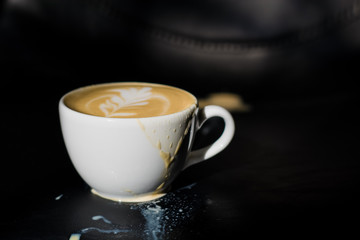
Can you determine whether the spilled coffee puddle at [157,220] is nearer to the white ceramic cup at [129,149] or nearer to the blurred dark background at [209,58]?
the white ceramic cup at [129,149]

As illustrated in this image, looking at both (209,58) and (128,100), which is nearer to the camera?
(128,100)

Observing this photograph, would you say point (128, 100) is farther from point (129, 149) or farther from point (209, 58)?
point (209, 58)

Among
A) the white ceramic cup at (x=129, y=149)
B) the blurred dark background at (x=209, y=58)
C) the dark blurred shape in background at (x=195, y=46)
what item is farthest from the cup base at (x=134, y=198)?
the dark blurred shape in background at (x=195, y=46)

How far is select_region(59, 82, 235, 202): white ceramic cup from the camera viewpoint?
380mm

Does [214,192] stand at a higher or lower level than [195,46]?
lower

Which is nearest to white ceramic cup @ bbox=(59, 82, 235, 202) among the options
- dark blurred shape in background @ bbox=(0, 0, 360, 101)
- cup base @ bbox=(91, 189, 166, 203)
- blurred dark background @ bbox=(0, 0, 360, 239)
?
cup base @ bbox=(91, 189, 166, 203)

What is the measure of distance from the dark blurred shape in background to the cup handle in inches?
13.7

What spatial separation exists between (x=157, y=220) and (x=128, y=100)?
0.13 m

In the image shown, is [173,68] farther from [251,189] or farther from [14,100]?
[251,189]

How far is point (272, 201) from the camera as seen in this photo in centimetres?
43

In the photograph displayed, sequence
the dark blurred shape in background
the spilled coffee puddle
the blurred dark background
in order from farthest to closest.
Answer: the dark blurred shape in background
the blurred dark background
the spilled coffee puddle

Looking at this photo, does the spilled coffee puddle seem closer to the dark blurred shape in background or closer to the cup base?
the cup base

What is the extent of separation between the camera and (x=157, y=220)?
1.31 feet

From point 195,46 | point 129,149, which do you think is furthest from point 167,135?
point 195,46
